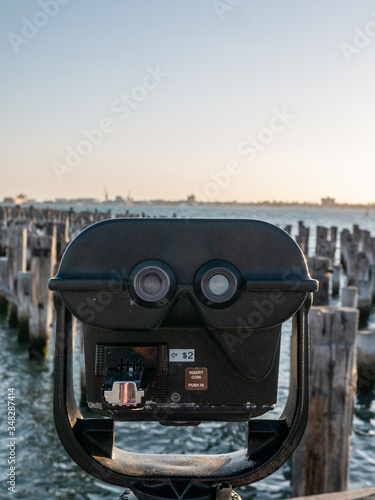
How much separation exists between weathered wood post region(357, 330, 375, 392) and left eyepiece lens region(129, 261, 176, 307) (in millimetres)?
7327

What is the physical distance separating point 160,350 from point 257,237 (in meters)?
0.37

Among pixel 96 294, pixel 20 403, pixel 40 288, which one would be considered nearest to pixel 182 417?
pixel 96 294

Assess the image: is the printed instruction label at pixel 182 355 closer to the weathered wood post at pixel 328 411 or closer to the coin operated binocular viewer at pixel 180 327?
the coin operated binocular viewer at pixel 180 327

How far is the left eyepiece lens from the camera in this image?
54.3 inches

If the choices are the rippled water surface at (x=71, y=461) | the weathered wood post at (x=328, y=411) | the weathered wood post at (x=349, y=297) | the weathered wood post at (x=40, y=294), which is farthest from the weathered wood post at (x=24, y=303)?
the weathered wood post at (x=328, y=411)

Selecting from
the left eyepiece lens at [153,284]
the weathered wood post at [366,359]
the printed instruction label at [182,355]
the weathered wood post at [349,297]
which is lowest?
the weathered wood post at [366,359]

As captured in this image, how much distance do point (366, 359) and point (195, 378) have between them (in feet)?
23.9

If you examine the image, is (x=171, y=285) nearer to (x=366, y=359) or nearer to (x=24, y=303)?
(x=366, y=359)

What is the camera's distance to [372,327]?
12.5 metres

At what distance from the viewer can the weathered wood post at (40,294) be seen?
840cm

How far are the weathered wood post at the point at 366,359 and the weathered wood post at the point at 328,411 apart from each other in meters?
4.60

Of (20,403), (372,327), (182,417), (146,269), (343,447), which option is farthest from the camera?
(372,327)

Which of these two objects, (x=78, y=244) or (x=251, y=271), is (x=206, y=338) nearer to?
(x=251, y=271)

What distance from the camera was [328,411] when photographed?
3746mm
